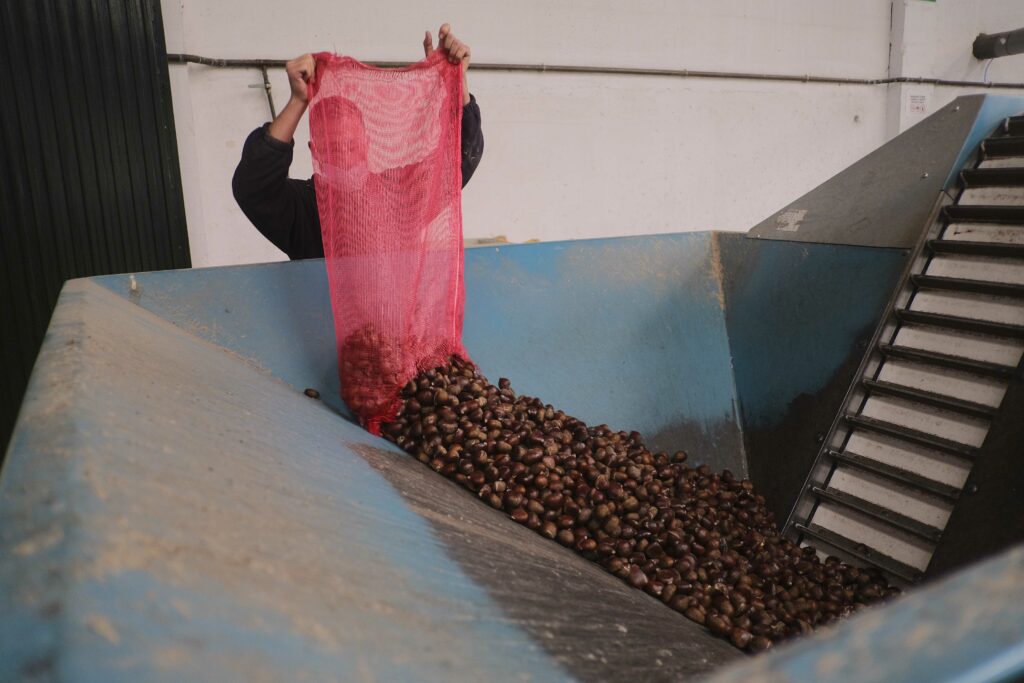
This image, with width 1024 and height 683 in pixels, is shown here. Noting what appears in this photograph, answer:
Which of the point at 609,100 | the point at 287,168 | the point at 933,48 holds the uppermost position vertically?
the point at 933,48

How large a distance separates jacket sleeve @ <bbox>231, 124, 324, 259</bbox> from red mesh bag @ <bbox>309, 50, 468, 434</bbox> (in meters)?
0.32

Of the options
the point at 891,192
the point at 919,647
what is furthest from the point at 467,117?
the point at 919,647

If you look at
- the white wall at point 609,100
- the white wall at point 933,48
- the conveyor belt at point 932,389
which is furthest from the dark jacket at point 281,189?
the white wall at point 933,48

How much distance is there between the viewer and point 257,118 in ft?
11.3

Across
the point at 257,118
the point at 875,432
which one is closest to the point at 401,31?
the point at 257,118

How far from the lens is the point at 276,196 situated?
1906mm

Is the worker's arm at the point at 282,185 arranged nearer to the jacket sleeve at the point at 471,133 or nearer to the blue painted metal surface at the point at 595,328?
the blue painted metal surface at the point at 595,328

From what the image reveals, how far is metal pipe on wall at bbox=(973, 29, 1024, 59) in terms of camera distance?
5156 mm

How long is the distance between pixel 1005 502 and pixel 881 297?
0.56 metres

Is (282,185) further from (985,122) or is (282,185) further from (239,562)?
(985,122)

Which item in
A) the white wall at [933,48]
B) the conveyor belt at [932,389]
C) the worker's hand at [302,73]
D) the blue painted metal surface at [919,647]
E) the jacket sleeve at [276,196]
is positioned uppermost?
the white wall at [933,48]

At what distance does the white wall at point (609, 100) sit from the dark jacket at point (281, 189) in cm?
157

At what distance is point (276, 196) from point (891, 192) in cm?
160

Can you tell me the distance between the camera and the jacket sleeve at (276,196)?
69.8 inches
